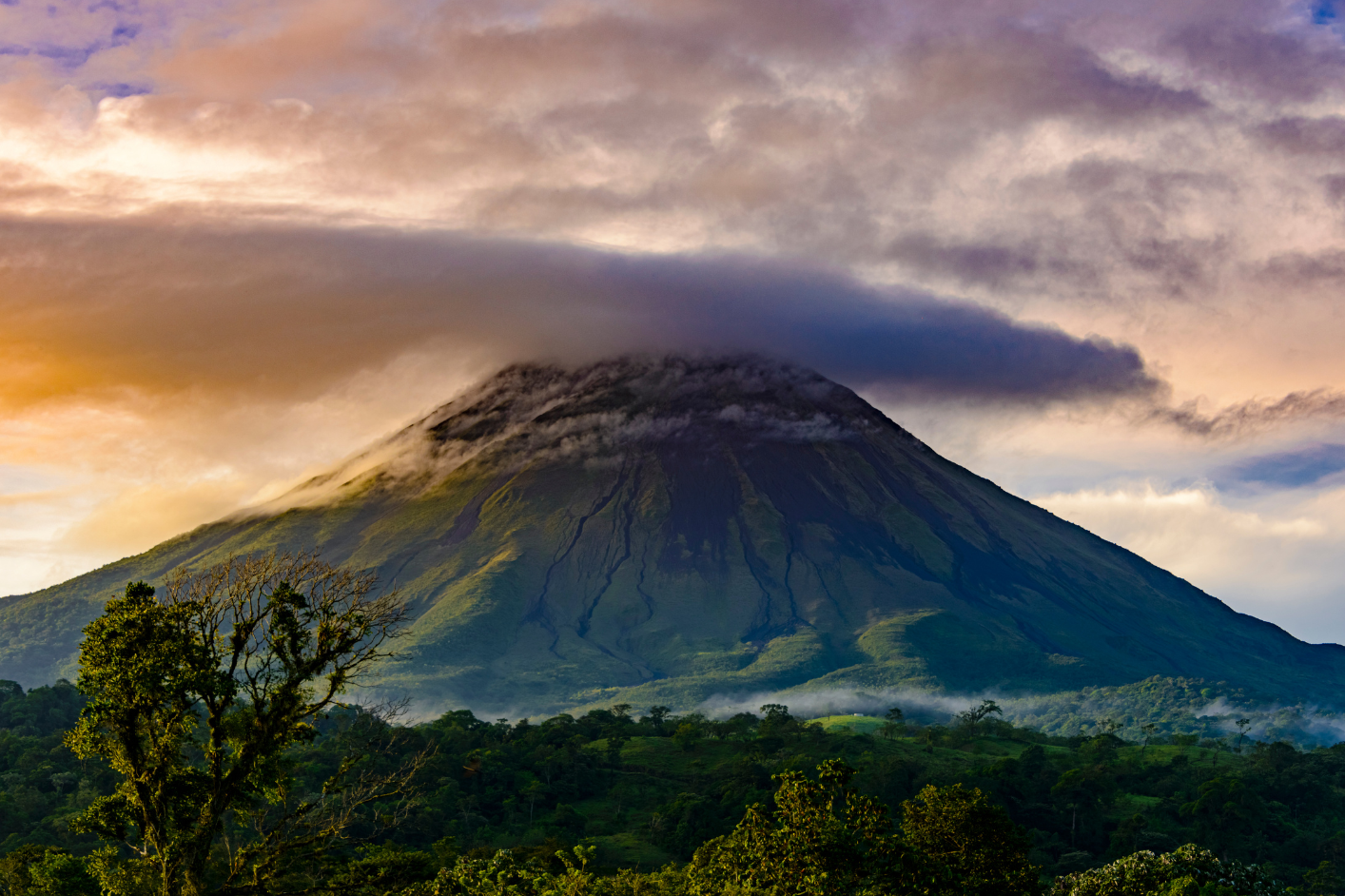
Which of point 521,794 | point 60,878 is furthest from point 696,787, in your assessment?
point 60,878

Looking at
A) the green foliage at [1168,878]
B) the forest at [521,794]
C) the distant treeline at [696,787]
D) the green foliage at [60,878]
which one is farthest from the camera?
the distant treeline at [696,787]

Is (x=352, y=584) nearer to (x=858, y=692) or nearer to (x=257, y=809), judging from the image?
(x=257, y=809)

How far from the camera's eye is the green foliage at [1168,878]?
30344 millimetres

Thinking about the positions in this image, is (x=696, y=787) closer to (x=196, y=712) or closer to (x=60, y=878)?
(x=60, y=878)

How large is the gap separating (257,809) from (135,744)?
3.42 metres

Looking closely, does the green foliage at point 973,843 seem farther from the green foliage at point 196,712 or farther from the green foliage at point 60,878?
the green foliage at point 60,878

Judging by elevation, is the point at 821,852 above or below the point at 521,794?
above

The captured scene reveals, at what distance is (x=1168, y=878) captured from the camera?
32188 mm

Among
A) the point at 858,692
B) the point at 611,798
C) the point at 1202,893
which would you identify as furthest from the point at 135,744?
the point at 858,692

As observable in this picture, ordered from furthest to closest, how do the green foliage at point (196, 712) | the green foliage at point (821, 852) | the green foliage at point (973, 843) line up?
the green foliage at point (973, 843)
the green foliage at point (821, 852)
the green foliage at point (196, 712)

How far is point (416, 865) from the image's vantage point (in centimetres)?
2909

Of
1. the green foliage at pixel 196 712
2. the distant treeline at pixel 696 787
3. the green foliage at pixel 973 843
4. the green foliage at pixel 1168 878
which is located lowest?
the distant treeline at pixel 696 787

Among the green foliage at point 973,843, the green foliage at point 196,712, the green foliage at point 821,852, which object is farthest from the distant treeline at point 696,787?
the green foliage at point 821,852

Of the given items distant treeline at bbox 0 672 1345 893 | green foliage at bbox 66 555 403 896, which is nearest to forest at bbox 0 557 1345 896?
green foliage at bbox 66 555 403 896
